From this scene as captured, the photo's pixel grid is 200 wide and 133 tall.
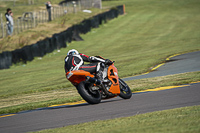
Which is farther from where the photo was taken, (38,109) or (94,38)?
(94,38)

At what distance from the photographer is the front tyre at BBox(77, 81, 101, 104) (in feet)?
29.1

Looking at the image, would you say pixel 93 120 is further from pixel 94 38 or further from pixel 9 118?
pixel 94 38

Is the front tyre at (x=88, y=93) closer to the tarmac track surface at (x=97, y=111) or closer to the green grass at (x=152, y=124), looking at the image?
the tarmac track surface at (x=97, y=111)

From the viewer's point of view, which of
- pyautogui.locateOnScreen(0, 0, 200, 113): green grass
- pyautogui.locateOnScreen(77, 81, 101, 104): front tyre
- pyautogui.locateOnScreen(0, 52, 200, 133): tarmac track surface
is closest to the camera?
pyautogui.locateOnScreen(0, 52, 200, 133): tarmac track surface

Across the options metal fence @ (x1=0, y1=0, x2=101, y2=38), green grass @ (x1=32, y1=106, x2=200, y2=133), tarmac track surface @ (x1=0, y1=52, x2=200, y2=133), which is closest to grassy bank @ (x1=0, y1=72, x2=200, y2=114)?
tarmac track surface @ (x1=0, y1=52, x2=200, y2=133)

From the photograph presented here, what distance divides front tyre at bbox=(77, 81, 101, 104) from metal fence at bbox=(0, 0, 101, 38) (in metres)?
21.1

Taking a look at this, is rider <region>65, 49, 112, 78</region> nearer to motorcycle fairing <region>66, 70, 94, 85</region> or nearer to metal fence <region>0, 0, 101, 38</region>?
motorcycle fairing <region>66, 70, 94, 85</region>

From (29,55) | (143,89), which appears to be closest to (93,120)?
(143,89)

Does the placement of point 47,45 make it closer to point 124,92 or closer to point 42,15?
point 42,15

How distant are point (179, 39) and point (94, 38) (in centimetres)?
873

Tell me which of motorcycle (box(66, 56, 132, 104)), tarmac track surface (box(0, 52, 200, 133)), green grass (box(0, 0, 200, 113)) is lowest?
green grass (box(0, 0, 200, 113))

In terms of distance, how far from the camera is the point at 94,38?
36125mm

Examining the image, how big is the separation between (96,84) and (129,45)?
22.1m

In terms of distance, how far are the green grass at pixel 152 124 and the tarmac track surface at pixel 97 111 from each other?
22.3 inches
